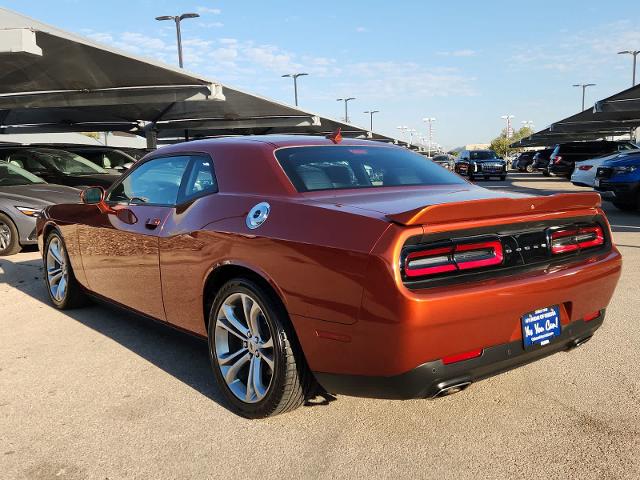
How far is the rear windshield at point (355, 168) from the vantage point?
3.26 m

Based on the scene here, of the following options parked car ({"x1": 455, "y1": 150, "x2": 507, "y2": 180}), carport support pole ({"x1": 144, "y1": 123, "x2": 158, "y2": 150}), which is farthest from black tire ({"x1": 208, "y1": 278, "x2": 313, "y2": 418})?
parked car ({"x1": 455, "y1": 150, "x2": 507, "y2": 180})

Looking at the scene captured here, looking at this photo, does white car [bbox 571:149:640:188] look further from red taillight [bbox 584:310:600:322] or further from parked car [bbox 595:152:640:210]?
red taillight [bbox 584:310:600:322]

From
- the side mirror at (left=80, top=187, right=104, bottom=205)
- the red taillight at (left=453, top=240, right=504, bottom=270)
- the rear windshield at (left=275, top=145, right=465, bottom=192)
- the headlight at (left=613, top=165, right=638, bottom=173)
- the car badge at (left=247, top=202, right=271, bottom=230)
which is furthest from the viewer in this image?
the headlight at (left=613, top=165, right=638, bottom=173)

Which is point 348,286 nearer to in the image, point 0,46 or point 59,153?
point 0,46

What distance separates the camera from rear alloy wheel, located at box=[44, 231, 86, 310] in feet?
17.0

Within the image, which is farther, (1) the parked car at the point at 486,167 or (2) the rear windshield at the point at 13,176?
(1) the parked car at the point at 486,167

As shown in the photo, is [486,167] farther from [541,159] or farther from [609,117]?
[541,159]

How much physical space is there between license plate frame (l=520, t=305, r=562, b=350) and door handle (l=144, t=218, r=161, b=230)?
230 centimetres

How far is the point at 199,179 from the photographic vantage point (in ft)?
11.9

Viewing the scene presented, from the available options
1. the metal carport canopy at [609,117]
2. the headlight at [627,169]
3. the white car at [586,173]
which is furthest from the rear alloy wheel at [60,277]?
the metal carport canopy at [609,117]

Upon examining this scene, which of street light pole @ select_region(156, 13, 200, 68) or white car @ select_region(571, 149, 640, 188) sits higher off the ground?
street light pole @ select_region(156, 13, 200, 68)

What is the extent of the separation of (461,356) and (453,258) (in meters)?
0.43

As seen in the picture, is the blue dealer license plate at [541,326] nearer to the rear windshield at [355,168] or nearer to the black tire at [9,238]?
the rear windshield at [355,168]

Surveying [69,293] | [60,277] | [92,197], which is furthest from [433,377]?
[60,277]
